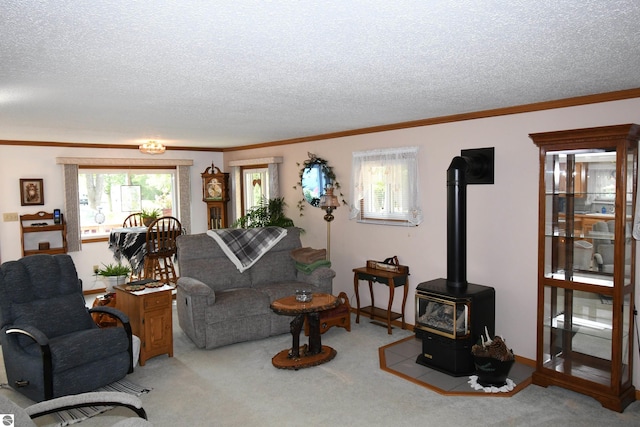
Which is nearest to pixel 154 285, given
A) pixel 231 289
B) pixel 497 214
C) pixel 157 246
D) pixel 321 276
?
pixel 231 289

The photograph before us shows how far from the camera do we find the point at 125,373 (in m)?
3.95

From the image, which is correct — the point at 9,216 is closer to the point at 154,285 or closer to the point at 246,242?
the point at 154,285

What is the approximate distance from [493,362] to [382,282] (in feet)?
5.57

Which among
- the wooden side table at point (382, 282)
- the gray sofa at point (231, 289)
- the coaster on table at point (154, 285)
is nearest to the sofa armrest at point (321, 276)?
the gray sofa at point (231, 289)

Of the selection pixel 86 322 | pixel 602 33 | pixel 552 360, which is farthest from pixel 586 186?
pixel 86 322

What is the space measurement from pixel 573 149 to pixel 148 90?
3089 mm

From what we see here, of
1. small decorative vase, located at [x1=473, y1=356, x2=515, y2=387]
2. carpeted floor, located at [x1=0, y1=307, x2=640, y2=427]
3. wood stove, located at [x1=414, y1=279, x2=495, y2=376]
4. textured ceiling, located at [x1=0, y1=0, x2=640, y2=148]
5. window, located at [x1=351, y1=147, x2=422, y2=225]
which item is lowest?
carpeted floor, located at [x1=0, y1=307, x2=640, y2=427]

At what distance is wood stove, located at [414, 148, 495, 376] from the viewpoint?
4.04 meters

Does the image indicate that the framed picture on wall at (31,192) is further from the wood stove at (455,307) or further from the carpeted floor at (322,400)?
the wood stove at (455,307)

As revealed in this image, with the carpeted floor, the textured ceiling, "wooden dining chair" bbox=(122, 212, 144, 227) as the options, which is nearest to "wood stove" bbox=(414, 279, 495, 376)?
the carpeted floor

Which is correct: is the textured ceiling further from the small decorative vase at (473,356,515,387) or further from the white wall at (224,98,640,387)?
the small decorative vase at (473,356,515,387)

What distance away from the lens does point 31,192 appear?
6832 millimetres

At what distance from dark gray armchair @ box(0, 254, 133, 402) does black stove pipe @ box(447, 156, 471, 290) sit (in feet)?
9.26

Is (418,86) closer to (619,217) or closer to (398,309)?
(619,217)
